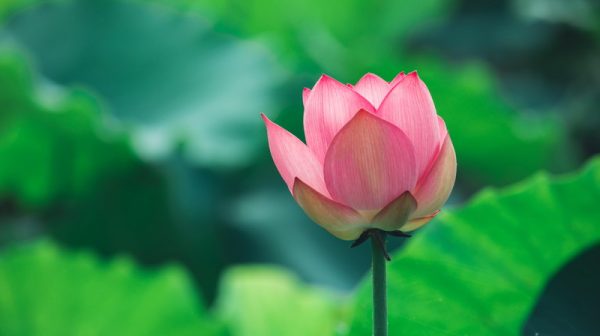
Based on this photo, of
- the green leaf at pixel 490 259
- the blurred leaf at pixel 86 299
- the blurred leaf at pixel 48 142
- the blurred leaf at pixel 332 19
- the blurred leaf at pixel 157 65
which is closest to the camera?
the green leaf at pixel 490 259

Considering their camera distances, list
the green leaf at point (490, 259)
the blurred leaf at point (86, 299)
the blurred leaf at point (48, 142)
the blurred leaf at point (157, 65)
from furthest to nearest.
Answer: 1. the blurred leaf at point (157, 65)
2. the blurred leaf at point (48, 142)
3. the blurred leaf at point (86, 299)
4. the green leaf at point (490, 259)

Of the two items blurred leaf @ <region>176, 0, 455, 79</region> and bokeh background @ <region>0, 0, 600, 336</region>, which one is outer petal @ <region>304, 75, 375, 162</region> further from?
blurred leaf @ <region>176, 0, 455, 79</region>

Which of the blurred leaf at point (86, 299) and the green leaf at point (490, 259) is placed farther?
the blurred leaf at point (86, 299)

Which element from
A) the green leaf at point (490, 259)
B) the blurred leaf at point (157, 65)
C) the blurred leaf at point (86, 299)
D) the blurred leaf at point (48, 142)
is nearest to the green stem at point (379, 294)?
the green leaf at point (490, 259)

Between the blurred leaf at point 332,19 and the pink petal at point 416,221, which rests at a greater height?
the blurred leaf at point 332,19

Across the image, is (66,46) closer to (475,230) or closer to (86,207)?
(86,207)

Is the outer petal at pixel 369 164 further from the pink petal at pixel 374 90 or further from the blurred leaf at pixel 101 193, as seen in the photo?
the blurred leaf at pixel 101 193

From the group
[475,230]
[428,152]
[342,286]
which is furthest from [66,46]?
[428,152]

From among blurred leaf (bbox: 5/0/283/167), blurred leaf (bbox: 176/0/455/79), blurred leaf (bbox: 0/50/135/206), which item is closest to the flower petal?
blurred leaf (bbox: 0/50/135/206)
